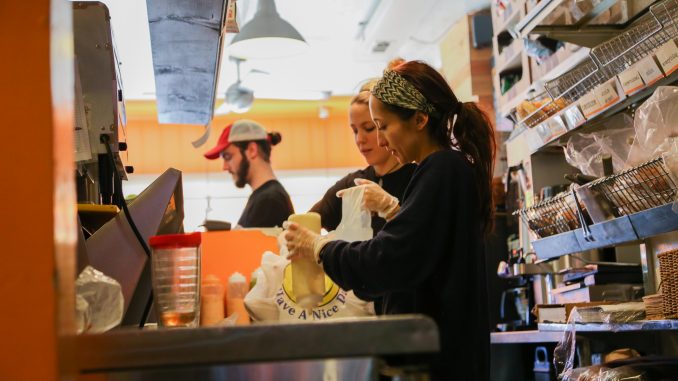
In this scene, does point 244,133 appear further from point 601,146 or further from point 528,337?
point 601,146

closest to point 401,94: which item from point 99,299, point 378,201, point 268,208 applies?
point 378,201

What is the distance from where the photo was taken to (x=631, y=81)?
9.37 feet

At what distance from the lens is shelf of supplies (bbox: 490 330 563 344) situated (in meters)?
3.55

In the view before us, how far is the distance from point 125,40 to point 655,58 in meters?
6.05

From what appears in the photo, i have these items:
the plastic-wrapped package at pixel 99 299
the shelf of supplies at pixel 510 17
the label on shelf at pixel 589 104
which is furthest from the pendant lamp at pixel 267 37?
the plastic-wrapped package at pixel 99 299

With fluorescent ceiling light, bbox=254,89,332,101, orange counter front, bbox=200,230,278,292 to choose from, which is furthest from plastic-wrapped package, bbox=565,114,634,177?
fluorescent ceiling light, bbox=254,89,332,101

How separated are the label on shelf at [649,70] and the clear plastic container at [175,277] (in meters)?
1.81

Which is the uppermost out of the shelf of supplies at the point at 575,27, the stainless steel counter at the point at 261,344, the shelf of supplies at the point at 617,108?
the shelf of supplies at the point at 575,27

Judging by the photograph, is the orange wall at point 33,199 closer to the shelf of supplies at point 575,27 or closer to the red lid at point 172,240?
the red lid at point 172,240

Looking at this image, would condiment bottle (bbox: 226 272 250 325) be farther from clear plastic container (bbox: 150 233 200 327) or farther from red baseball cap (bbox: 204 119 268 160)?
red baseball cap (bbox: 204 119 268 160)

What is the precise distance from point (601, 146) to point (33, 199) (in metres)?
2.77

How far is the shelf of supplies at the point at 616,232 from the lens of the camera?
2520 mm

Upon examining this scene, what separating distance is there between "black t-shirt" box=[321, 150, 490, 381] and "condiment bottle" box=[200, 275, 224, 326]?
142 cm

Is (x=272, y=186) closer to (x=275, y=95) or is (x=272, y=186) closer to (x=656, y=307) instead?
(x=656, y=307)
